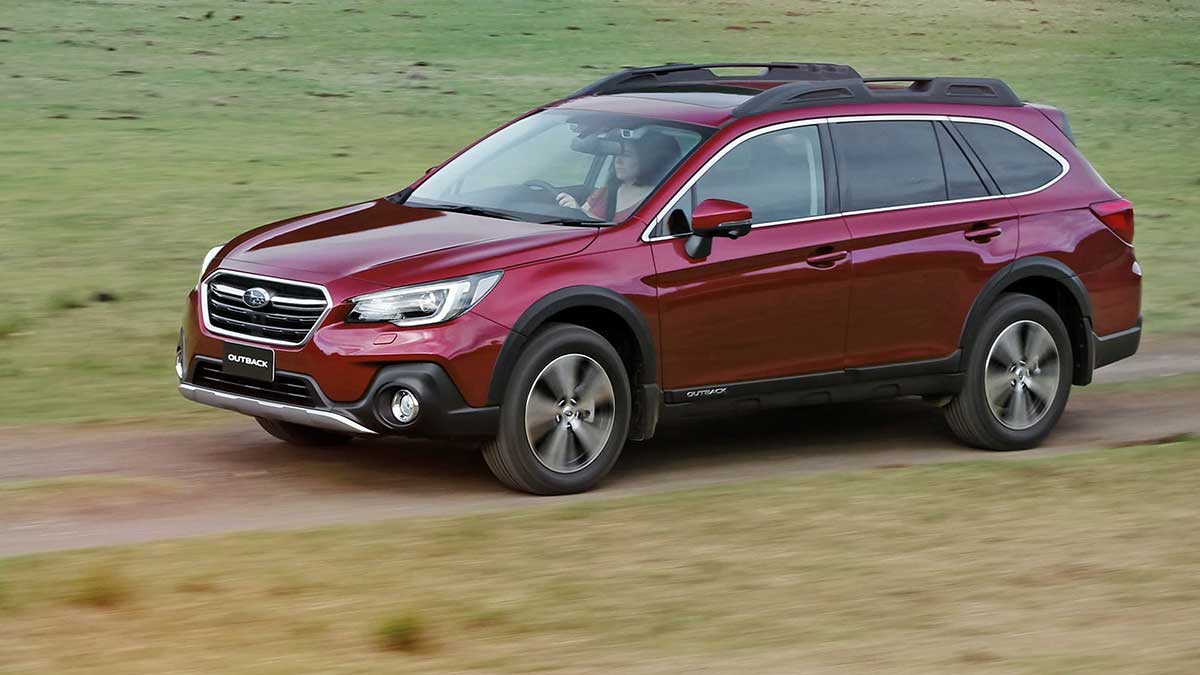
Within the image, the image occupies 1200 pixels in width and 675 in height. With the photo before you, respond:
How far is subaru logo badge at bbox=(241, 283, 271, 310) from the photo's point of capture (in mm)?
8641

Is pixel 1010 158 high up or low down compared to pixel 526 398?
up

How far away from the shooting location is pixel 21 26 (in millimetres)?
31750

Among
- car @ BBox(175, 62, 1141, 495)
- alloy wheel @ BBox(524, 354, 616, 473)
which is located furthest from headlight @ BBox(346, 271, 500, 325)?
alloy wheel @ BBox(524, 354, 616, 473)

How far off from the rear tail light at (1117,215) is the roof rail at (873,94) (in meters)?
0.70

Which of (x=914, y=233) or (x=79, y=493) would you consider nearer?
(x=79, y=493)

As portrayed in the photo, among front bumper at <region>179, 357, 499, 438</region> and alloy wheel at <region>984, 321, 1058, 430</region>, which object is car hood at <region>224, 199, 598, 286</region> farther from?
alloy wheel at <region>984, 321, 1058, 430</region>

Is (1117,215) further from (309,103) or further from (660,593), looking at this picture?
(309,103)

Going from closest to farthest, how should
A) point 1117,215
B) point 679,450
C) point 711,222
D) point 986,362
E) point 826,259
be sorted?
point 711,222 → point 826,259 → point 986,362 → point 679,450 → point 1117,215

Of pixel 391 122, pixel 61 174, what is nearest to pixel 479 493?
pixel 61 174

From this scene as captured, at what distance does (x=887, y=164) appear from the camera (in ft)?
32.4

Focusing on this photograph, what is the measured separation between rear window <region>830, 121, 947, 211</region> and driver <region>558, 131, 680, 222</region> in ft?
2.97

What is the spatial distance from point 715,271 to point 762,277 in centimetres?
27

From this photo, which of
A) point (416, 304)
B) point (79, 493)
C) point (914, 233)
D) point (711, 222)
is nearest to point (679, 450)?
point (914, 233)

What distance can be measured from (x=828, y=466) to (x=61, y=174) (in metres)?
11.8
